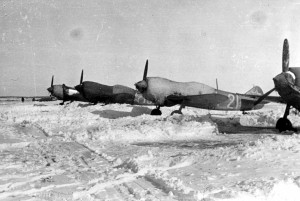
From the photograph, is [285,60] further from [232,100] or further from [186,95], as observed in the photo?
[186,95]

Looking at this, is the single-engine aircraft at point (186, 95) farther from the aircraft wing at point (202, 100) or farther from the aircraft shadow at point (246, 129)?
the aircraft shadow at point (246, 129)

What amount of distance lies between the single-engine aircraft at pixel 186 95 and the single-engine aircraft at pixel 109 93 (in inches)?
289

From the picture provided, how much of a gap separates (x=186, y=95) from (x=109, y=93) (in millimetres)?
9958

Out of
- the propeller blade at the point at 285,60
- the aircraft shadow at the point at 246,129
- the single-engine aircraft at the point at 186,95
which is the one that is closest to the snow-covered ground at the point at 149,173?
the propeller blade at the point at 285,60

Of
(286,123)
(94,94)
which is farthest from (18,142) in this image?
(94,94)

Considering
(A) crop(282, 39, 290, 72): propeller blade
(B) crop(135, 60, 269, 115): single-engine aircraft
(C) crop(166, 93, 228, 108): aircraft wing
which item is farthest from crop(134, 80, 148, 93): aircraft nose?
(A) crop(282, 39, 290, 72): propeller blade

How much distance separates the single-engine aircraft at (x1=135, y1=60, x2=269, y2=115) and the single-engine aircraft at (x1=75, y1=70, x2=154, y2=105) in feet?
24.1

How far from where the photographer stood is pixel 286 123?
12.1 m

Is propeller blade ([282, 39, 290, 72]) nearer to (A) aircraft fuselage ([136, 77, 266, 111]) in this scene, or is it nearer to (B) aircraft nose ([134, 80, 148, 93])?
(A) aircraft fuselage ([136, 77, 266, 111])

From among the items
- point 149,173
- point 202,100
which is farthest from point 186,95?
point 149,173

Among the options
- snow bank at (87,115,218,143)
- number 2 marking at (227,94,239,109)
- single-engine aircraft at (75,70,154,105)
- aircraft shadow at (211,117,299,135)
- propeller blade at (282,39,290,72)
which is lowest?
aircraft shadow at (211,117,299,135)

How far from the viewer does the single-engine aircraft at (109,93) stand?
26.5 m

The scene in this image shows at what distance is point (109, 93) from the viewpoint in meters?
26.9

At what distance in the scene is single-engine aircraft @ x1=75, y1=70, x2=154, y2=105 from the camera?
26500 millimetres
